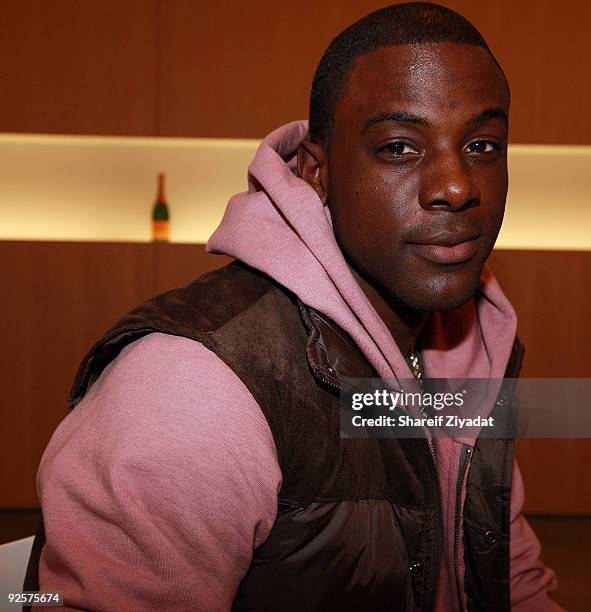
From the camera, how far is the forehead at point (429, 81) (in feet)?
2.45

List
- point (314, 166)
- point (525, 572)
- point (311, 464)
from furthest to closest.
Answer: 1. point (525, 572)
2. point (314, 166)
3. point (311, 464)

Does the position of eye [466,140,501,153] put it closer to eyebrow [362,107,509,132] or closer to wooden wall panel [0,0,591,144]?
eyebrow [362,107,509,132]

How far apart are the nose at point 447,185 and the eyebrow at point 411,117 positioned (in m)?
0.04

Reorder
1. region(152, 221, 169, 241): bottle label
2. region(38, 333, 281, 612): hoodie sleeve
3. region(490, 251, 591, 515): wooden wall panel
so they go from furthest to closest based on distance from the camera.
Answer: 1. region(152, 221, 169, 241): bottle label
2. region(490, 251, 591, 515): wooden wall panel
3. region(38, 333, 281, 612): hoodie sleeve

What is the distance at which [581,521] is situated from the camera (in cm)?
197

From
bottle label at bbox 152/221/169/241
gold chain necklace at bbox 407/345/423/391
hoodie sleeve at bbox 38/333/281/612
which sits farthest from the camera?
bottle label at bbox 152/221/169/241

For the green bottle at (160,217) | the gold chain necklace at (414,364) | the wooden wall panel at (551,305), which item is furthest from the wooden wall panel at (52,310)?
the gold chain necklace at (414,364)

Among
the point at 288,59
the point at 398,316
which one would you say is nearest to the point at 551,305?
the point at 288,59

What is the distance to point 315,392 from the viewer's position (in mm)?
720

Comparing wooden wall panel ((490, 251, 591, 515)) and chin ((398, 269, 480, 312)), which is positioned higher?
chin ((398, 269, 480, 312))

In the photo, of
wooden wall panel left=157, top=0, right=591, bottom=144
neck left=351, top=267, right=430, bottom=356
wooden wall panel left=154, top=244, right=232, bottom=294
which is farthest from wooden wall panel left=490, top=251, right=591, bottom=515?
neck left=351, top=267, right=430, bottom=356

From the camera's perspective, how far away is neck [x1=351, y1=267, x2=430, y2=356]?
34.8 inches

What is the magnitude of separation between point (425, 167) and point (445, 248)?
3.6 inches

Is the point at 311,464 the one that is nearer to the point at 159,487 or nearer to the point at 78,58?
the point at 159,487
